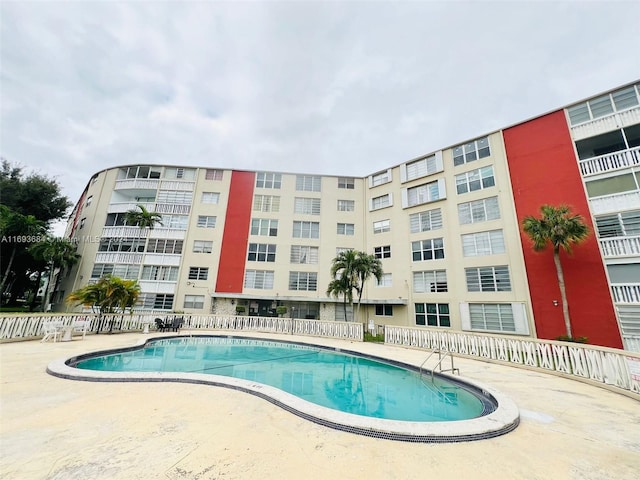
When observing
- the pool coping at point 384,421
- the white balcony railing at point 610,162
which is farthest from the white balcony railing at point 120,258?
the white balcony railing at point 610,162

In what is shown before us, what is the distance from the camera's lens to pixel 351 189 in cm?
2709

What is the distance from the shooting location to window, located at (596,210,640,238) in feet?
45.8

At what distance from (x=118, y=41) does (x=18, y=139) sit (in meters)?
30.0

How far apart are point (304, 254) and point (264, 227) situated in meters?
5.09

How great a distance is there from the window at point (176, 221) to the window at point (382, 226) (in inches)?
765

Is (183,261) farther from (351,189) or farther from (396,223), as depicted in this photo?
(396,223)

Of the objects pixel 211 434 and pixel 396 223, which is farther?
pixel 396 223

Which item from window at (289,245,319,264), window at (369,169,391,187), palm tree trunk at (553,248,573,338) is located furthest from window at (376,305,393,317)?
window at (369,169,391,187)

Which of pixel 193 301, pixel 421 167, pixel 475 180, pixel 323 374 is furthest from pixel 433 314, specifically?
pixel 193 301

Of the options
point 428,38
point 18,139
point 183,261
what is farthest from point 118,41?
point 18,139

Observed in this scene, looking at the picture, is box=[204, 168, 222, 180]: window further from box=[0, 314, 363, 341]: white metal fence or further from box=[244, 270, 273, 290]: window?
box=[0, 314, 363, 341]: white metal fence

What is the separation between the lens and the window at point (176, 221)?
25.5m

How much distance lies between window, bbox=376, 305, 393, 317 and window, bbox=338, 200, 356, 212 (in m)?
10.4

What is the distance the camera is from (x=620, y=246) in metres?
13.9
